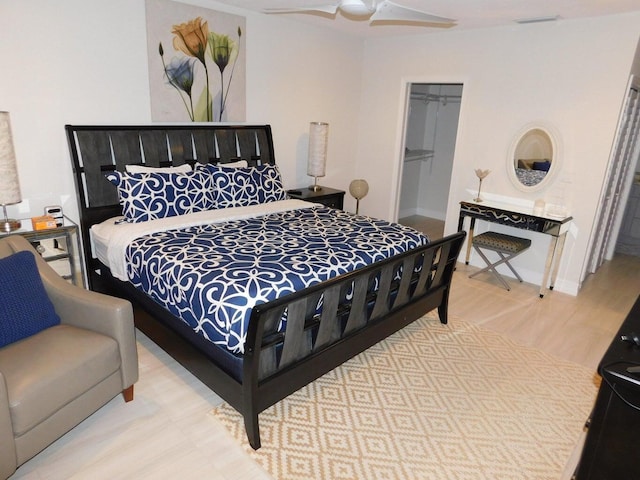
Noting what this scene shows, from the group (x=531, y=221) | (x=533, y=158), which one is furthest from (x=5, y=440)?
→ (x=533, y=158)

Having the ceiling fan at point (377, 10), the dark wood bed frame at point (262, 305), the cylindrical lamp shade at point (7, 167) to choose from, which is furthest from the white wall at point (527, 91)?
the cylindrical lamp shade at point (7, 167)

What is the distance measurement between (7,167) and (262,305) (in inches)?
82.5

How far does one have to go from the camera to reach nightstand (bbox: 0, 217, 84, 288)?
3.02 metres

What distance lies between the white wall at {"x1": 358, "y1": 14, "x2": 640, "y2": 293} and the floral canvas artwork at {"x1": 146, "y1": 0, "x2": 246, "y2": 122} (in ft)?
6.54

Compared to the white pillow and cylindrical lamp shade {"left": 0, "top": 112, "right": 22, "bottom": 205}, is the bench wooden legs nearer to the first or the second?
cylindrical lamp shade {"left": 0, "top": 112, "right": 22, "bottom": 205}

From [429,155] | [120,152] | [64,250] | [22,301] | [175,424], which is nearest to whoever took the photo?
[22,301]

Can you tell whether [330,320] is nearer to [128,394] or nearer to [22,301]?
[128,394]

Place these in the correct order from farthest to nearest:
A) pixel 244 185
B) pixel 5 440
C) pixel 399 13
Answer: pixel 244 185, pixel 399 13, pixel 5 440

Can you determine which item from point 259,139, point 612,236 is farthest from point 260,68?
point 612,236

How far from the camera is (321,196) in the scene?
4699 millimetres

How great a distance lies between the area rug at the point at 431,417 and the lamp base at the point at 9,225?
1888 millimetres

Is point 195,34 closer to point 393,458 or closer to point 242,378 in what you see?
point 242,378

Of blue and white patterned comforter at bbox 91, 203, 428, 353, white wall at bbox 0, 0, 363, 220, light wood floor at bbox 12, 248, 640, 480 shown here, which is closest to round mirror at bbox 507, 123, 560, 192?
light wood floor at bbox 12, 248, 640, 480

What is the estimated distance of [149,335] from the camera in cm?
287
